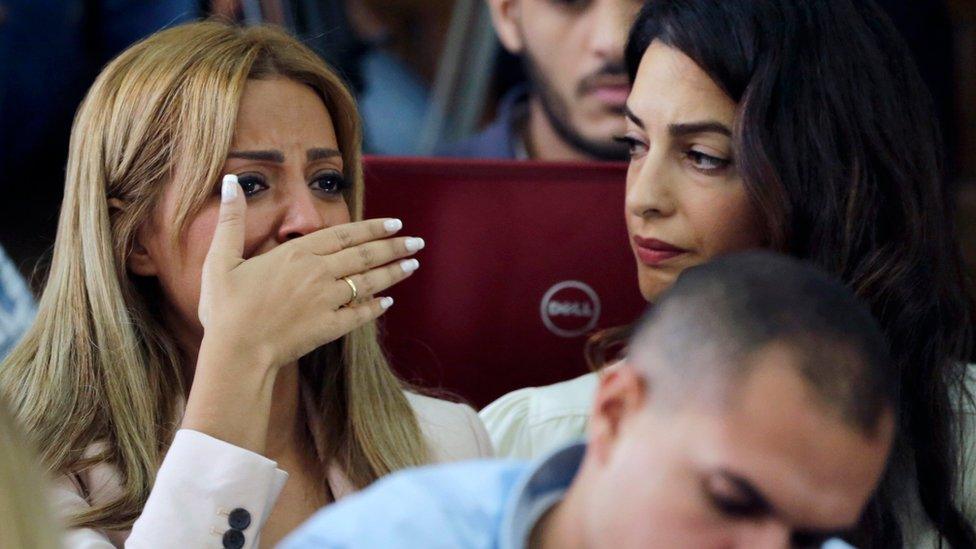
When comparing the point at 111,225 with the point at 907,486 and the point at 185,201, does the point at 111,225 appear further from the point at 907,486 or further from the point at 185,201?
the point at 907,486

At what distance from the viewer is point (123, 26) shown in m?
2.79

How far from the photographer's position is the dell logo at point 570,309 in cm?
227

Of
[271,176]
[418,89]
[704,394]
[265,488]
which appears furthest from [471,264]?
[418,89]

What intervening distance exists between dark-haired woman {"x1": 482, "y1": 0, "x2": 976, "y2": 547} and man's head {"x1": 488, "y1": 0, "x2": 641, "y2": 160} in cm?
72

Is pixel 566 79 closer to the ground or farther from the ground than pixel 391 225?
farther from the ground

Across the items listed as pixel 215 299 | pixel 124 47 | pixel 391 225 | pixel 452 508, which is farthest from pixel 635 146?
pixel 124 47

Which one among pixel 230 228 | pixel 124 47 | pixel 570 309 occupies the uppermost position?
pixel 124 47

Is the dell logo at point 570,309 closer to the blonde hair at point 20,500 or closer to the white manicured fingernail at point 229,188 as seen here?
the white manicured fingernail at point 229,188

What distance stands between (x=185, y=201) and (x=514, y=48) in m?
1.32

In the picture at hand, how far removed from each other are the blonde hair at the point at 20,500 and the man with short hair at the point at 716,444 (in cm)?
22

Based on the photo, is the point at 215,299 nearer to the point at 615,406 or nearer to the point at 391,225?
the point at 391,225

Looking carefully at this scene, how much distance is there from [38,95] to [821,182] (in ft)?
5.06

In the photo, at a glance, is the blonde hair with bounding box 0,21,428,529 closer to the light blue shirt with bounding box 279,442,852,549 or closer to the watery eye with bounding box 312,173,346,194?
the watery eye with bounding box 312,173,346,194

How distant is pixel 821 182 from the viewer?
194cm
